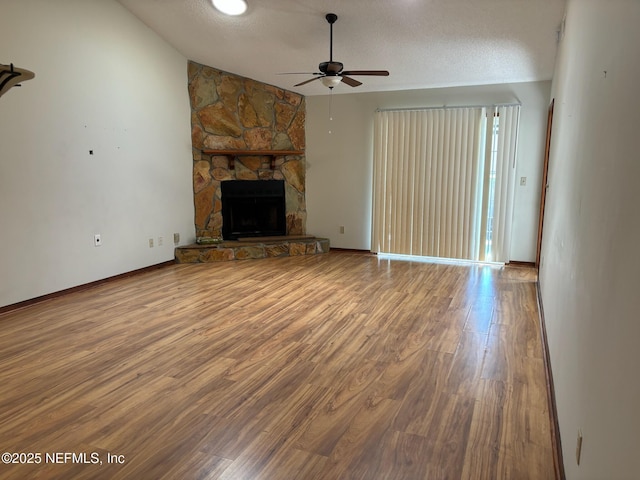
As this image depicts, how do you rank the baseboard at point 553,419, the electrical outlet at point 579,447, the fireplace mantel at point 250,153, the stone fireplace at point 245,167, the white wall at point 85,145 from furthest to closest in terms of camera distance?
1. the fireplace mantel at point 250,153
2. the stone fireplace at point 245,167
3. the white wall at point 85,145
4. the baseboard at point 553,419
5. the electrical outlet at point 579,447

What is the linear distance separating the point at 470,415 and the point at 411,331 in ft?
3.76

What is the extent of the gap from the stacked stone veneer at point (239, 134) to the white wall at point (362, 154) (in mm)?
219

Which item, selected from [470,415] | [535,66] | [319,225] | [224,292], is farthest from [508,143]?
[470,415]

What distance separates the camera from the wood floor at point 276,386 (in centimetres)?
178

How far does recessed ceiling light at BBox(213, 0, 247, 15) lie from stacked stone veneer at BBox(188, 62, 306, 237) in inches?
59.9

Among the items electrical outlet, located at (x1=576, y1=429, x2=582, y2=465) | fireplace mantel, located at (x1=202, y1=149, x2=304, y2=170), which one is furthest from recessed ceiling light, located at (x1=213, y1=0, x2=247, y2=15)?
electrical outlet, located at (x1=576, y1=429, x2=582, y2=465)

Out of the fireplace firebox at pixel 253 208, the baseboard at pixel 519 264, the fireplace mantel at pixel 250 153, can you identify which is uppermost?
the fireplace mantel at pixel 250 153

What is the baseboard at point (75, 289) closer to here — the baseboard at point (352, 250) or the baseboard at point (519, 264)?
the baseboard at point (352, 250)

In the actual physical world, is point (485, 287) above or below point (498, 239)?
below

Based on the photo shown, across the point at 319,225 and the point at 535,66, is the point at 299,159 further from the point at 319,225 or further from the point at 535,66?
the point at 535,66

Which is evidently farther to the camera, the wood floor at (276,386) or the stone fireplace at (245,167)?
the stone fireplace at (245,167)

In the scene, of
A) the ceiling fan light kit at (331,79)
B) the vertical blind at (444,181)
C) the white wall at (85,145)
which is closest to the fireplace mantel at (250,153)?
the white wall at (85,145)

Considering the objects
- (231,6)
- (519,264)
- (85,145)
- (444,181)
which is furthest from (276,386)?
(519,264)

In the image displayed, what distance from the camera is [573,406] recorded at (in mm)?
1597
